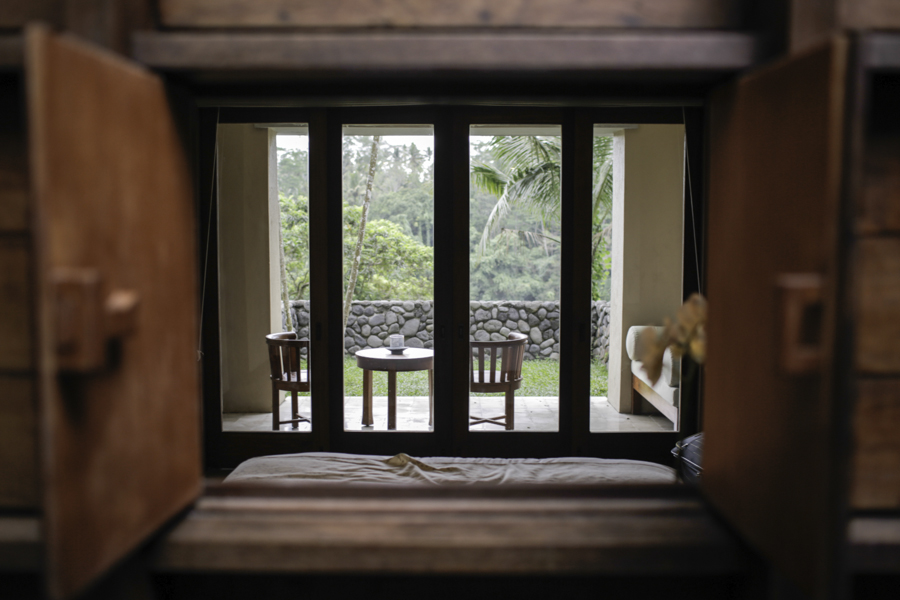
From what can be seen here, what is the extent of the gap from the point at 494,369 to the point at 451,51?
3.32 m

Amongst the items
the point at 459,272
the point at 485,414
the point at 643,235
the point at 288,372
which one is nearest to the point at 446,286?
the point at 459,272

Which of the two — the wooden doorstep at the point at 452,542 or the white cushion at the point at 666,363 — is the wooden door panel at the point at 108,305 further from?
the white cushion at the point at 666,363

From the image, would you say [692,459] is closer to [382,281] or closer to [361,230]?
[382,281]

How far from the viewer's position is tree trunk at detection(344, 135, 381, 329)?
13.0 ft

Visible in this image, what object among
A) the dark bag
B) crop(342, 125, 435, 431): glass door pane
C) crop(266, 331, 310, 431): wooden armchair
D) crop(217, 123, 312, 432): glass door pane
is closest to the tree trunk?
crop(342, 125, 435, 431): glass door pane

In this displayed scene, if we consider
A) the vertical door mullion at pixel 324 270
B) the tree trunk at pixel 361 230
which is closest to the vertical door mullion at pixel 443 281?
the tree trunk at pixel 361 230

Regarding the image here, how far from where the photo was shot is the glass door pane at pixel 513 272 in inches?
154

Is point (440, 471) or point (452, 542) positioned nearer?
point (452, 542)

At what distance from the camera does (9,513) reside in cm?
84

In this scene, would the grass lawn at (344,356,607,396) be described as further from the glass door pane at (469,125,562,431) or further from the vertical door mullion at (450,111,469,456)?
the vertical door mullion at (450,111,469,456)

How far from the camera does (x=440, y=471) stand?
219 cm

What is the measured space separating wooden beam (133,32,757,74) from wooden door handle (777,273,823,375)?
0.38m

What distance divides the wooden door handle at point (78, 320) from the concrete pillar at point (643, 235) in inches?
151

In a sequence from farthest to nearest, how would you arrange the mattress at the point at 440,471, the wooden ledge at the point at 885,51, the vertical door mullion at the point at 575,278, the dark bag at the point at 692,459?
the vertical door mullion at the point at 575,278 < the dark bag at the point at 692,459 < the mattress at the point at 440,471 < the wooden ledge at the point at 885,51
